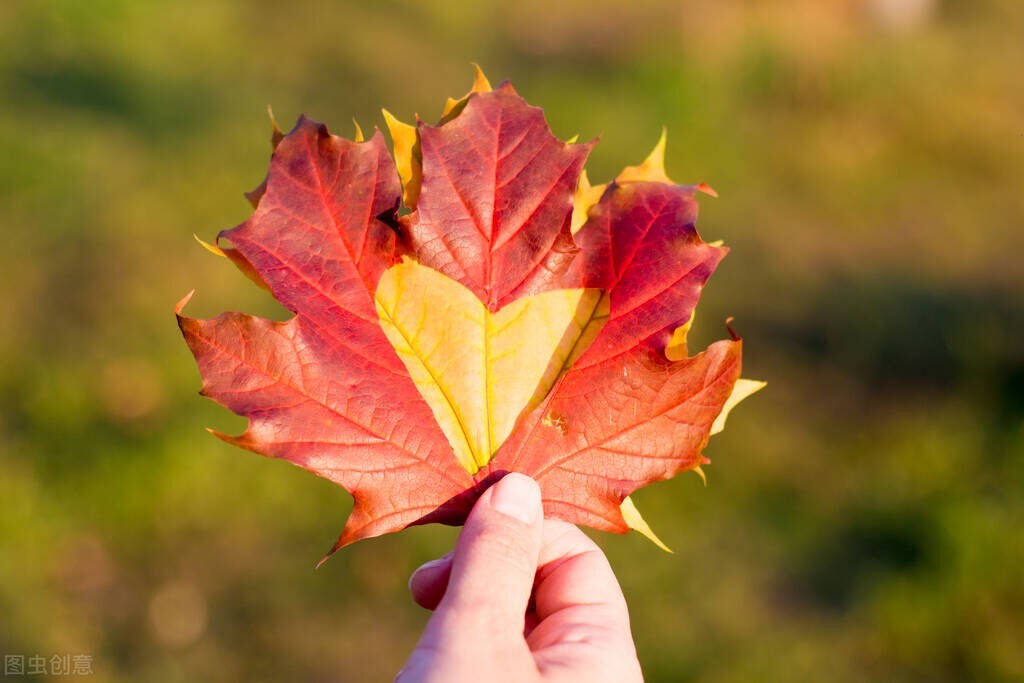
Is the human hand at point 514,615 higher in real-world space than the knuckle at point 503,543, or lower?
lower

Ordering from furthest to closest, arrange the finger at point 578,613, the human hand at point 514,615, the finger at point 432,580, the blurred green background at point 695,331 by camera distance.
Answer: the blurred green background at point 695,331, the finger at point 432,580, the finger at point 578,613, the human hand at point 514,615

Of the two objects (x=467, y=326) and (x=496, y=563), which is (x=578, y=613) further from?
(x=467, y=326)

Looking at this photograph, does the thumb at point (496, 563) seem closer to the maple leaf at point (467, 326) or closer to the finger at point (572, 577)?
the maple leaf at point (467, 326)

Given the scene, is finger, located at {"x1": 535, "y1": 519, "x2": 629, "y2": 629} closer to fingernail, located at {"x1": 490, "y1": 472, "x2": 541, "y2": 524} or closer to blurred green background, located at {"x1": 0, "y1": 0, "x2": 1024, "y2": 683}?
fingernail, located at {"x1": 490, "y1": 472, "x2": 541, "y2": 524}

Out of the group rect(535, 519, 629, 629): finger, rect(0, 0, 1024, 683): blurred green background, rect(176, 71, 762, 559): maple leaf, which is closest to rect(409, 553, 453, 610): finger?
rect(535, 519, 629, 629): finger

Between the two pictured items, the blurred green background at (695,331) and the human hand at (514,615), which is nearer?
the human hand at (514,615)

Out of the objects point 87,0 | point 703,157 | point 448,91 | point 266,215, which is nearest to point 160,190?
point 448,91

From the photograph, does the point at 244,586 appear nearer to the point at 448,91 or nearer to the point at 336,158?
the point at 336,158

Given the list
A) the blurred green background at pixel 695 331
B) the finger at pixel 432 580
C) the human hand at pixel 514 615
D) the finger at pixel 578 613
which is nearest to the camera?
the human hand at pixel 514 615

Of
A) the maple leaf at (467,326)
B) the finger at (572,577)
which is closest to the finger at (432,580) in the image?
the finger at (572,577)
